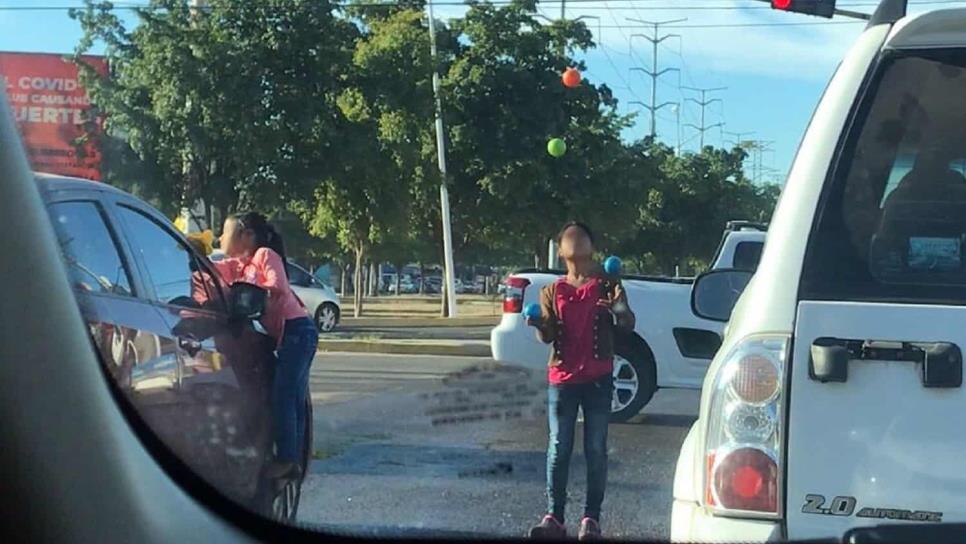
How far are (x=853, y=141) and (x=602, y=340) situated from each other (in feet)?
8.35

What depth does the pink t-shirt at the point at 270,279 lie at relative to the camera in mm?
4352

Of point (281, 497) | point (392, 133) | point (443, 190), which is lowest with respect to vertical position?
point (281, 497)

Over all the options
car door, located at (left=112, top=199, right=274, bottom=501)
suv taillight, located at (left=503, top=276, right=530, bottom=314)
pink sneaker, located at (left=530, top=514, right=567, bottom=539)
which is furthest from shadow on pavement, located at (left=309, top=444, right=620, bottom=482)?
car door, located at (left=112, top=199, right=274, bottom=501)

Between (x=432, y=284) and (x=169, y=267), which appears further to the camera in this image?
(x=432, y=284)

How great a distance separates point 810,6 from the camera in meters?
3.53

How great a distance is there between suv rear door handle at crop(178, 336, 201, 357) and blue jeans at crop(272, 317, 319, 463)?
57 centimetres

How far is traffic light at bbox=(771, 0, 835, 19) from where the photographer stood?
345 centimetres

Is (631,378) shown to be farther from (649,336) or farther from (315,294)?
(315,294)

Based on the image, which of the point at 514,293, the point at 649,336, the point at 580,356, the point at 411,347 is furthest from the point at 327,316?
the point at 411,347

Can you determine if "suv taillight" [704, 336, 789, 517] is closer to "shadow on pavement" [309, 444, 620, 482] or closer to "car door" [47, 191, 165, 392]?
"car door" [47, 191, 165, 392]

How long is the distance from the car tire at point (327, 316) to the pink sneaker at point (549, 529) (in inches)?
48.6

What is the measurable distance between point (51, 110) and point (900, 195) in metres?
2.15

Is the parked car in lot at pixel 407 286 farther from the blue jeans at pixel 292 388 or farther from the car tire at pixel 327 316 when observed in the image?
the blue jeans at pixel 292 388

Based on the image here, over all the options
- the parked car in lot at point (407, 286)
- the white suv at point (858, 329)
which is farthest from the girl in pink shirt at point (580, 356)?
the parked car in lot at point (407, 286)
